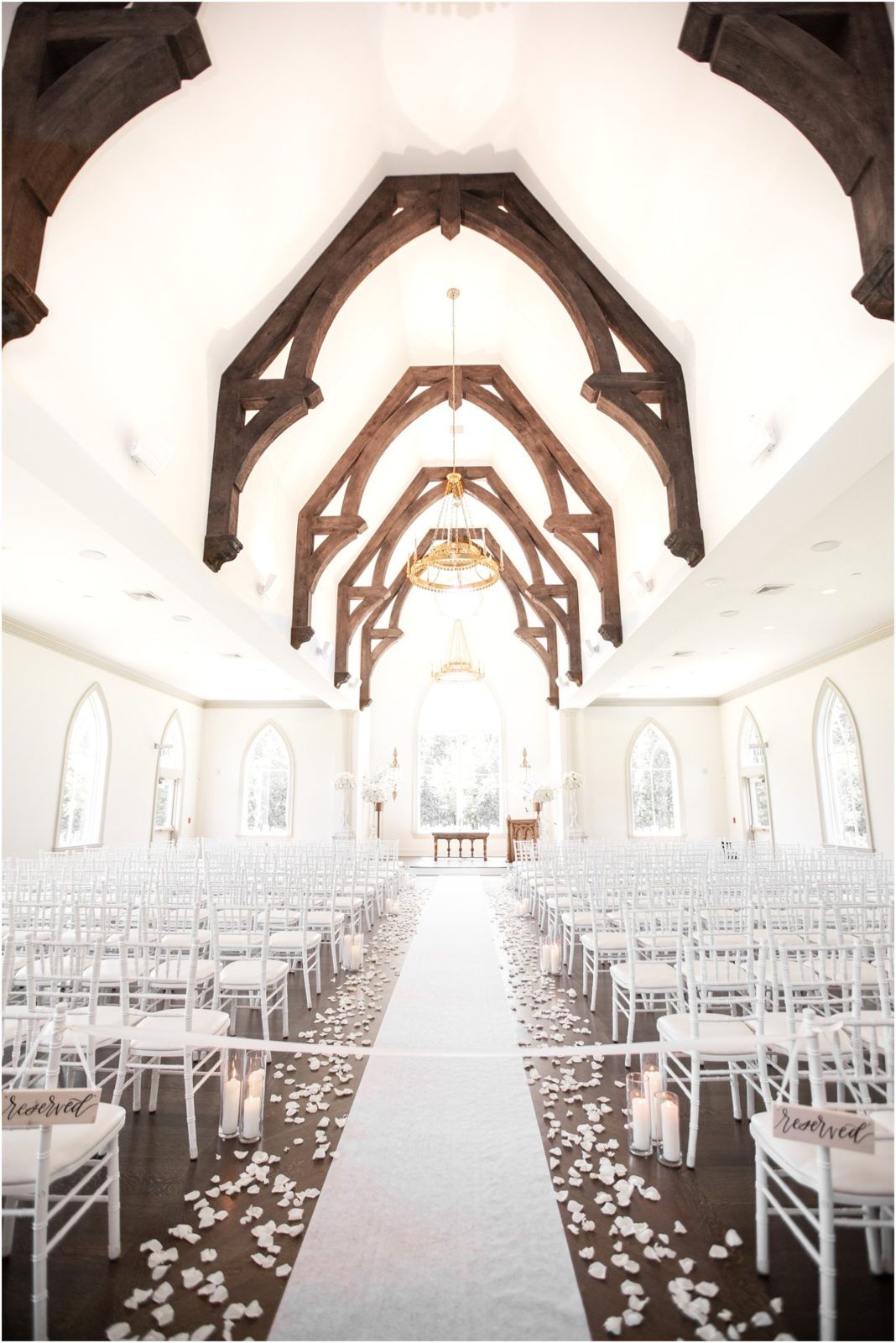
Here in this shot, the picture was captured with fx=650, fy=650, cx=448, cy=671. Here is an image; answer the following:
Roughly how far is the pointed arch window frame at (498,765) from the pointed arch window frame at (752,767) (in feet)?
18.3

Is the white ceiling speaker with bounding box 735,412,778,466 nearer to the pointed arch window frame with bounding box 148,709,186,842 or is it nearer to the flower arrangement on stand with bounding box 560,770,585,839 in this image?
the flower arrangement on stand with bounding box 560,770,585,839

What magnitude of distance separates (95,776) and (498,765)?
9471 millimetres

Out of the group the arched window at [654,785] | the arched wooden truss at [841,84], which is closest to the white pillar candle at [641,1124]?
the arched wooden truss at [841,84]

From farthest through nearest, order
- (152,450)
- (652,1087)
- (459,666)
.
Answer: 1. (459,666)
2. (152,450)
3. (652,1087)

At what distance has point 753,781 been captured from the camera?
46.7ft

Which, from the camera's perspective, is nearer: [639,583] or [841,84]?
[841,84]

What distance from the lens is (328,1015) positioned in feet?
16.0

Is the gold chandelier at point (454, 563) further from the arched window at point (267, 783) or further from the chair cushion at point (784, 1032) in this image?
the arched window at point (267, 783)

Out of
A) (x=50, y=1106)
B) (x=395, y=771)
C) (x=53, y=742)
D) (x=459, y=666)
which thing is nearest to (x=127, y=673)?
(x=53, y=742)

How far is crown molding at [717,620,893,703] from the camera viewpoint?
376 inches

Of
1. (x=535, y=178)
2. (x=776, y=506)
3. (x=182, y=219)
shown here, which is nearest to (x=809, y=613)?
(x=776, y=506)

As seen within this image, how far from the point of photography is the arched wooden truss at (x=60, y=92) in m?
3.30

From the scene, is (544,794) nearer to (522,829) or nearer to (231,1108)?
(522,829)

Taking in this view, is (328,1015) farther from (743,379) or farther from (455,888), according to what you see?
(455,888)
